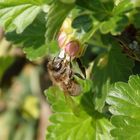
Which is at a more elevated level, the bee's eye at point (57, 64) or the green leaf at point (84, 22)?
the green leaf at point (84, 22)

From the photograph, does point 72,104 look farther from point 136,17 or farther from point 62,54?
point 136,17

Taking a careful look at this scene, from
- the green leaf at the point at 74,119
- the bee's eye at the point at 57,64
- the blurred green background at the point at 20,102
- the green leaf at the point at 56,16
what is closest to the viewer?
the green leaf at the point at 56,16

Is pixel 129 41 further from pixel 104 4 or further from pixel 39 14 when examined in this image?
pixel 39 14

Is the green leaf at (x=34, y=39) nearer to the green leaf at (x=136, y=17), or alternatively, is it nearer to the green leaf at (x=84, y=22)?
the green leaf at (x=84, y=22)

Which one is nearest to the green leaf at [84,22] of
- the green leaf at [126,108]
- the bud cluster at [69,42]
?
the bud cluster at [69,42]

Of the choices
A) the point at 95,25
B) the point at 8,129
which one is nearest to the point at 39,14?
the point at 95,25

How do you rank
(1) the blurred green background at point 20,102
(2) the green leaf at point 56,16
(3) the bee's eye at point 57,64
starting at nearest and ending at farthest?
(2) the green leaf at point 56,16 → (3) the bee's eye at point 57,64 → (1) the blurred green background at point 20,102

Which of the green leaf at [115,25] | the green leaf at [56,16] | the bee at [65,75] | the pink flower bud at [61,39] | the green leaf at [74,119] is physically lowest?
the green leaf at [74,119]
